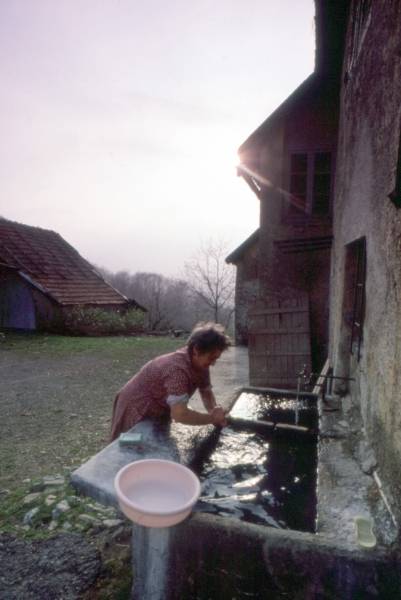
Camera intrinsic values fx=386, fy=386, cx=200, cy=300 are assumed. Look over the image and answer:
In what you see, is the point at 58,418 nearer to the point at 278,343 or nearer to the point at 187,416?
the point at 187,416

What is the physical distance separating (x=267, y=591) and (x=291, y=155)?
8.87m

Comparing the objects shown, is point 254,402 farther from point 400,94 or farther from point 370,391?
point 400,94

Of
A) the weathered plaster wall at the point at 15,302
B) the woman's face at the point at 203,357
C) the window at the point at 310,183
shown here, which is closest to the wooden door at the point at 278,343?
the window at the point at 310,183

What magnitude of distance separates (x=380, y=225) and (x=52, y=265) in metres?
16.6

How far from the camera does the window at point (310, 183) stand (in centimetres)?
898

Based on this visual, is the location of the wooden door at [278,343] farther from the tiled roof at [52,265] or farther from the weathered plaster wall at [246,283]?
the tiled roof at [52,265]

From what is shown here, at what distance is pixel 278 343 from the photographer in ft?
26.0

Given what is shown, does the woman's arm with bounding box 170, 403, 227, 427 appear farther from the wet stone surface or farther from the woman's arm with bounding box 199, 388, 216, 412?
the wet stone surface

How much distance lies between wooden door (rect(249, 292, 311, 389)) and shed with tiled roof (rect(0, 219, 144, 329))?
9.81 metres

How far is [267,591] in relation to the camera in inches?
80.6

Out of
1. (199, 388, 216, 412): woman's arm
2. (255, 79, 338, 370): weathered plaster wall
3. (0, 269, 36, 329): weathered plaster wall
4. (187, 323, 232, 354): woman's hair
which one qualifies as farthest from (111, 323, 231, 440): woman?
(0, 269, 36, 329): weathered plaster wall

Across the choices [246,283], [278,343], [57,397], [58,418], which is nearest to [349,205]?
[278,343]

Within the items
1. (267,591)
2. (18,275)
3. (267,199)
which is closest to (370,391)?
(267,591)

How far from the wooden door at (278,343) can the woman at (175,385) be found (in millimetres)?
4719
